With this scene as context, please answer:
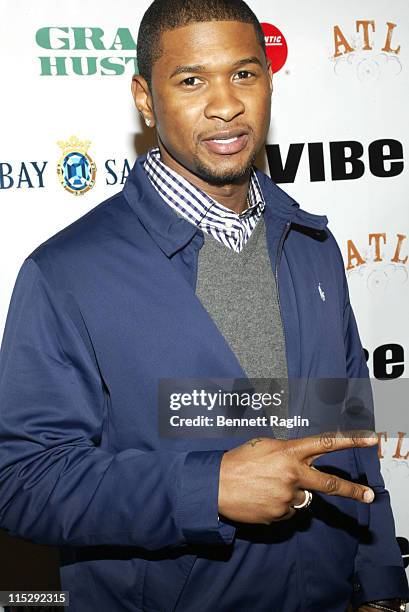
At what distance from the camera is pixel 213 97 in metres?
1.13

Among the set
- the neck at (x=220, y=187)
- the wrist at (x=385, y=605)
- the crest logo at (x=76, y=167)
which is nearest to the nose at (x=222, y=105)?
the neck at (x=220, y=187)

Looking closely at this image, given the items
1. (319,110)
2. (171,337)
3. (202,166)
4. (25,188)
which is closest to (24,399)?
(171,337)

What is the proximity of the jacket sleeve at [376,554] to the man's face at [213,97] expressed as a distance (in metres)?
0.37

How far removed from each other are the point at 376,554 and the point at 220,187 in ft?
2.12

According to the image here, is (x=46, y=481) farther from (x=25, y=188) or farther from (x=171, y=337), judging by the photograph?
(x=25, y=188)

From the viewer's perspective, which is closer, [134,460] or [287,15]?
[134,460]

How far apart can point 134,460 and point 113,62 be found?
38.4 inches

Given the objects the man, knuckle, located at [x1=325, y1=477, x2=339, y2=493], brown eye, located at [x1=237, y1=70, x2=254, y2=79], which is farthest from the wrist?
brown eye, located at [x1=237, y1=70, x2=254, y2=79]

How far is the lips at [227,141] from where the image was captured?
1135 mm

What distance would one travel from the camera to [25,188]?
165cm

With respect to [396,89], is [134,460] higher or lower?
lower

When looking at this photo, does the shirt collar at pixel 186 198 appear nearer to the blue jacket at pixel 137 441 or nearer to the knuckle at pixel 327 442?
the blue jacket at pixel 137 441

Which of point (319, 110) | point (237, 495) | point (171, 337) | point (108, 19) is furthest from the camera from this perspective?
point (319, 110)

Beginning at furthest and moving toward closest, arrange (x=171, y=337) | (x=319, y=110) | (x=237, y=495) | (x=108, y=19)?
(x=319, y=110) → (x=108, y=19) → (x=171, y=337) → (x=237, y=495)
